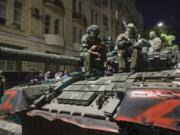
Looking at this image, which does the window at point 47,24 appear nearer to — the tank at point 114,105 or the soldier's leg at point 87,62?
the tank at point 114,105

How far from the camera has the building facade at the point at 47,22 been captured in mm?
18125

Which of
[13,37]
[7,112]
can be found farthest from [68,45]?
[7,112]

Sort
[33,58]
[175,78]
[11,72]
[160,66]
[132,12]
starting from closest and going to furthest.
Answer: [175,78] → [160,66] → [33,58] → [11,72] → [132,12]

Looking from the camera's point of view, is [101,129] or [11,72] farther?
[11,72]

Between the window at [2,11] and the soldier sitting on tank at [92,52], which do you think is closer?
the soldier sitting on tank at [92,52]

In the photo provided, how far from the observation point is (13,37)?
60.4 feet

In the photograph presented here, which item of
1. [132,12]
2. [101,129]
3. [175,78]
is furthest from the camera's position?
[132,12]

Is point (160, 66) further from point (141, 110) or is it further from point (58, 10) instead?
point (58, 10)

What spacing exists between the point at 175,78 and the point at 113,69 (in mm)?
2790

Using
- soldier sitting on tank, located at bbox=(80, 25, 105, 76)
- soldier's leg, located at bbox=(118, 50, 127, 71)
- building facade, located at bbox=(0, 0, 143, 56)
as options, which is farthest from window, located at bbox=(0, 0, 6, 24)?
soldier's leg, located at bbox=(118, 50, 127, 71)

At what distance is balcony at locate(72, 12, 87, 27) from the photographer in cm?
2533

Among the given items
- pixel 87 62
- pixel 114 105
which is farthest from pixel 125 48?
pixel 114 105

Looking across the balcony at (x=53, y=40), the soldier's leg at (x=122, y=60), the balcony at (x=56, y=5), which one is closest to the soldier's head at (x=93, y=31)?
the soldier's leg at (x=122, y=60)

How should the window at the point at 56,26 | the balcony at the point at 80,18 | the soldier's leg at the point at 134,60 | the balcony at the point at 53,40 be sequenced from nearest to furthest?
1. the soldier's leg at the point at 134,60
2. the balcony at the point at 53,40
3. the window at the point at 56,26
4. the balcony at the point at 80,18
